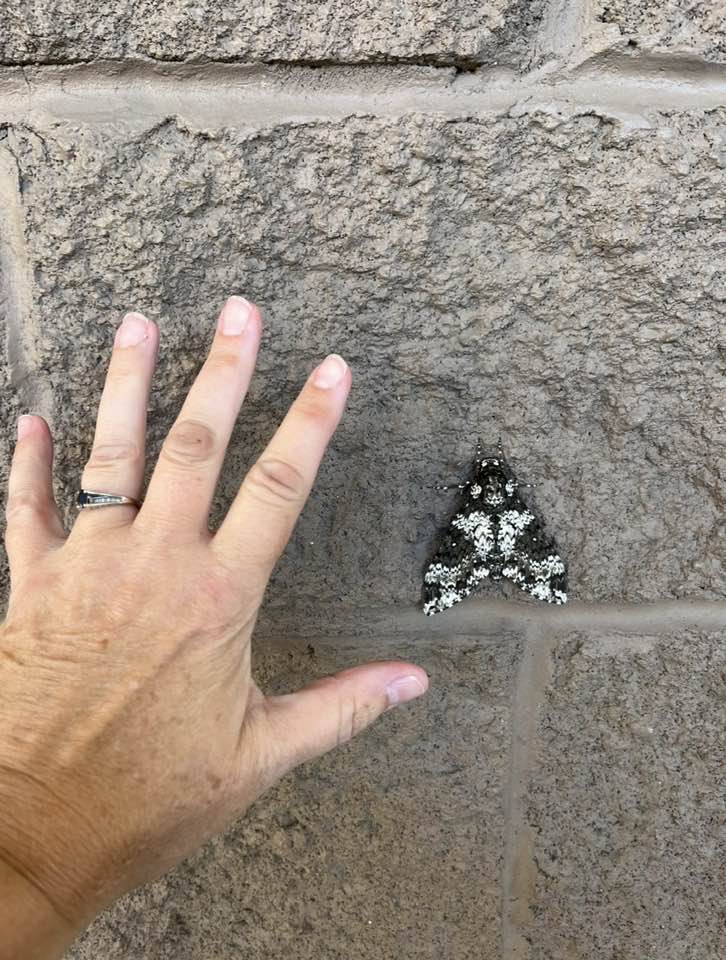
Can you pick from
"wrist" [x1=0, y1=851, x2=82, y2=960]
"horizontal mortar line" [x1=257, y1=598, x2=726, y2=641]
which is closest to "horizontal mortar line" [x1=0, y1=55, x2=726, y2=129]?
"horizontal mortar line" [x1=257, y1=598, x2=726, y2=641]

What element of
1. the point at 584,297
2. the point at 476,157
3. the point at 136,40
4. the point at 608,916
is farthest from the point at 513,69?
the point at 608,916

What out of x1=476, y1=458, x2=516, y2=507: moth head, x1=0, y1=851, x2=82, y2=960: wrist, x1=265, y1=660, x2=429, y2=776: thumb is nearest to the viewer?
Result: x1=0, y1=851, x2=82, y2=960: wrist

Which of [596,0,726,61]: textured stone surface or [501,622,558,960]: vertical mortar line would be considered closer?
[596,0,726,61]: textured stone surface

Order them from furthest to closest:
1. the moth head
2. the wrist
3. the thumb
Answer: the moth head, the thumb, the wrist

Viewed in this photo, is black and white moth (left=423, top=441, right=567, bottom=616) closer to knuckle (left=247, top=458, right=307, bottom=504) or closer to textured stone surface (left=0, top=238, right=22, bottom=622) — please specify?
knuckle (left=247, top=458, right=307, bottom=504)

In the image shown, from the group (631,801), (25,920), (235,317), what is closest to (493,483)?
(235,317)

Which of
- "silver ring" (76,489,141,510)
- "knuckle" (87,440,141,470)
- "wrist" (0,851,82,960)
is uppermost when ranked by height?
"knuckle" (87,440,141,470)

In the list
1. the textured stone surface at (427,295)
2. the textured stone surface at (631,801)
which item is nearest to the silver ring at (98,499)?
the textured stone surface at (427,295)

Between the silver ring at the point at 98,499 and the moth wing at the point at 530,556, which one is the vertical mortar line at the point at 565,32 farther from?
the silver ring at the point at 98,499

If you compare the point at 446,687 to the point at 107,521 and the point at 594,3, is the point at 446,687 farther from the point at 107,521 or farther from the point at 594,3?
the point at 594,3
